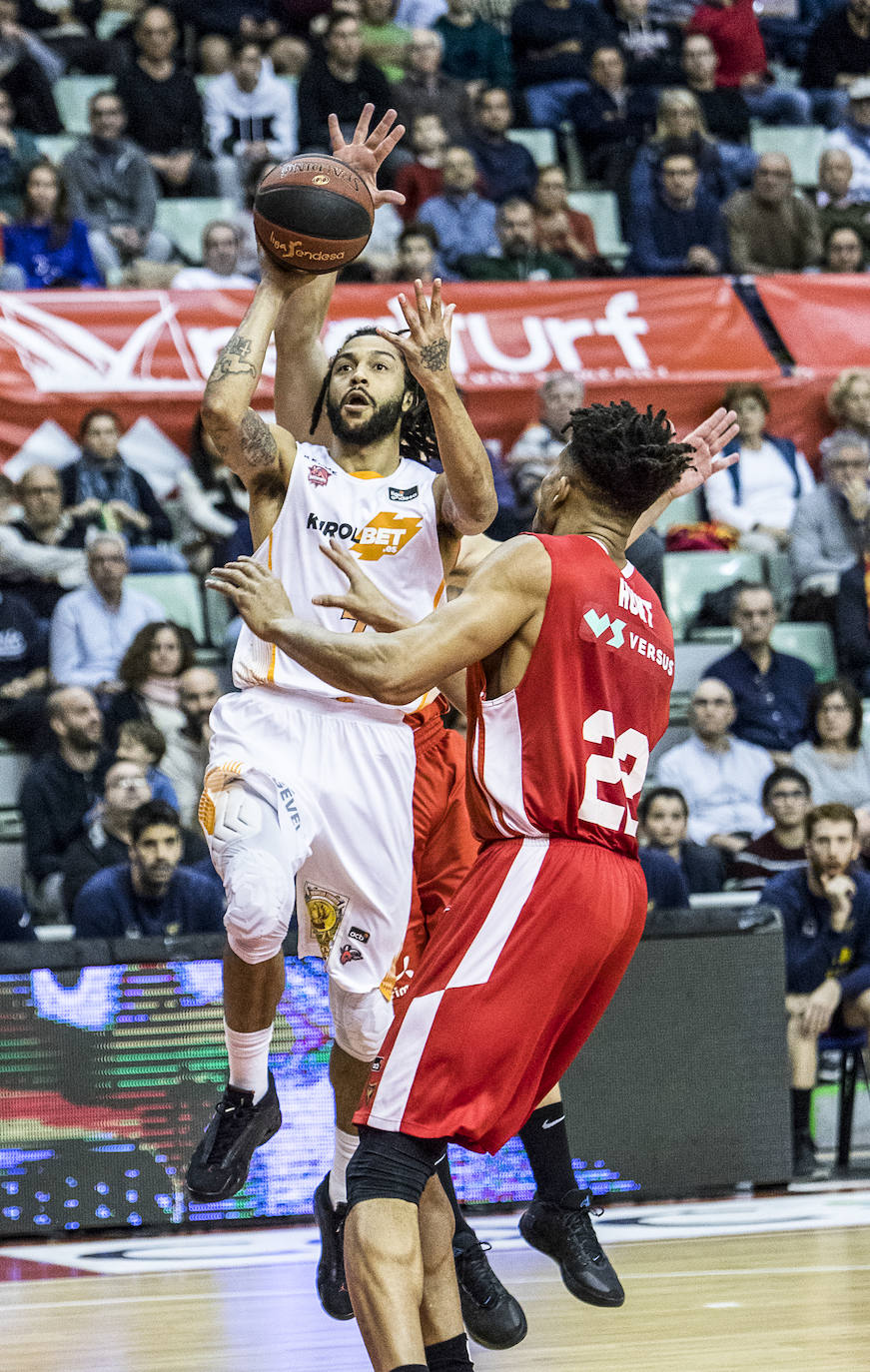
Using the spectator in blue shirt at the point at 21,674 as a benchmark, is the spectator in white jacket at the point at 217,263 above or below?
above

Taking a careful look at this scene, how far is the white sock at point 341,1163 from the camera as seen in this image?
5.05 meters

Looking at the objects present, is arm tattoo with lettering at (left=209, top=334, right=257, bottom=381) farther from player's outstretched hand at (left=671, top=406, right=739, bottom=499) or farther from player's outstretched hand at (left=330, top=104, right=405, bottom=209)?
player's outstretched hand at (left=671, top=406, right=739, bottom=499)

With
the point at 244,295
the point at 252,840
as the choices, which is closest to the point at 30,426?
the point at 244,295

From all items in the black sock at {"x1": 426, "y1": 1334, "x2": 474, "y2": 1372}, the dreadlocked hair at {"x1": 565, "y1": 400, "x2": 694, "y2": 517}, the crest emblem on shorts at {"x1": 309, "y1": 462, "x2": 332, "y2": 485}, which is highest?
the dreadlocked hair at {"x1": 565, "y1": 400, "x2": 694, "y2": 517}

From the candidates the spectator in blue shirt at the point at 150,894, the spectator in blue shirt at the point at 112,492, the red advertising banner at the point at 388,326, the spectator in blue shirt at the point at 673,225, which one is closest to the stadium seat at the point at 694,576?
the red advertising banner at the point at 388,326

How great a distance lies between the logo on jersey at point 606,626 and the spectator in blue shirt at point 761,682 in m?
5.64

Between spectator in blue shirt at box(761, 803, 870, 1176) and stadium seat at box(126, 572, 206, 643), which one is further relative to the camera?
stadium seat at box(126, 572, 206, 643)

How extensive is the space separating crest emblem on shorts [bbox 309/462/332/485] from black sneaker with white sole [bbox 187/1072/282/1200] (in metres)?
1.69

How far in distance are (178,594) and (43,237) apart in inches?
103

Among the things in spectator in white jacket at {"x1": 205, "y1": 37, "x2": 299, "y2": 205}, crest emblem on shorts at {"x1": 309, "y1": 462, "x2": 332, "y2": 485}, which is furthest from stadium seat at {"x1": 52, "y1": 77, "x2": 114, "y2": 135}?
crest emblem on shorts at {"x1": 309, "y1": 462, "x2": 332, "y2": 485}

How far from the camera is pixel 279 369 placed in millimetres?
5184

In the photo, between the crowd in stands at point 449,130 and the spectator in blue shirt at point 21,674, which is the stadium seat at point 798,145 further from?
the spectator in blue shirt at point 21,674

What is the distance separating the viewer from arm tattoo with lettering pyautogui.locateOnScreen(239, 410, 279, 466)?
4598 mm

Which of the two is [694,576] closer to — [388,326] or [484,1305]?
[388,326]
